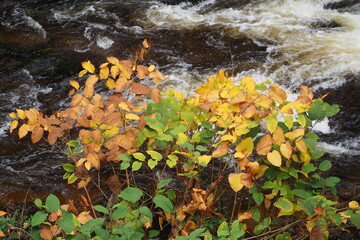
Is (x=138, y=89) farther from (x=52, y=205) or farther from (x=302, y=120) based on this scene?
(x=302, y=120)

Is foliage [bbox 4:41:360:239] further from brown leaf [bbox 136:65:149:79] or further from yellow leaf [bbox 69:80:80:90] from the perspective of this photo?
yellow leaf [bbox 69:80:80:90]

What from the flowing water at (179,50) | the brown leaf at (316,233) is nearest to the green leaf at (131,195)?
the brown leaf at (316,233)

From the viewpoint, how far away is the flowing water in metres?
3.48

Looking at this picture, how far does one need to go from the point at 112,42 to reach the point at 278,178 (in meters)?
3.98

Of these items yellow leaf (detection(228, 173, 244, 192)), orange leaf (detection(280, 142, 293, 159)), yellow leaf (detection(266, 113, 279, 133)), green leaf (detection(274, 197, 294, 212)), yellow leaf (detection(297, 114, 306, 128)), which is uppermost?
yellow leaf (detection(266, 113, 279, 133))

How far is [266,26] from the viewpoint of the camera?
5781 millimetres

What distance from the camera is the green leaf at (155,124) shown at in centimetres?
205

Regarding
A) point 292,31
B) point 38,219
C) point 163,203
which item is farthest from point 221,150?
point 292,31

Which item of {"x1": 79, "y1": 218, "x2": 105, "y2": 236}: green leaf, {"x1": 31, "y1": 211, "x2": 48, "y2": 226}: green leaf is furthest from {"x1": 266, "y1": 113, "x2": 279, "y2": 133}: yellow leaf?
{"x1": 31, "y1": 211, "x2": 48, "y2": 226}: green leaf

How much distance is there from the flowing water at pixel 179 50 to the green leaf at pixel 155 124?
1.31 m

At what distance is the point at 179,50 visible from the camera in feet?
17.2

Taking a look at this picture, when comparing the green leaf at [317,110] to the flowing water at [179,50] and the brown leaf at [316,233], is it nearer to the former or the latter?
the brown leaf at [316,233]

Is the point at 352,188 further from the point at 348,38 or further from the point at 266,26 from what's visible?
the point at 266,26

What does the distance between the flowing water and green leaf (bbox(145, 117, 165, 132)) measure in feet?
4.30
